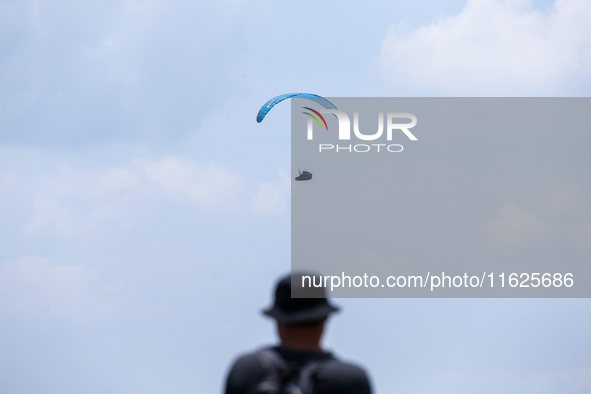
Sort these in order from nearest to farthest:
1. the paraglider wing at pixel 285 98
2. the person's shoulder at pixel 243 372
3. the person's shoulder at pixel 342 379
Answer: the person's shoulder at pixel 342 379
the person's shoulder at pixel 243 372
the paraglider wing at pixel 285 98

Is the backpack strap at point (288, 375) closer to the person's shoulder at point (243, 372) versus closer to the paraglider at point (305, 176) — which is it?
the person's shoulder at point (243, 372)

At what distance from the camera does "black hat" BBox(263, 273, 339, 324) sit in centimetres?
420

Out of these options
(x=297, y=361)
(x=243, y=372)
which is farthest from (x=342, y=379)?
(x=243, y=372)

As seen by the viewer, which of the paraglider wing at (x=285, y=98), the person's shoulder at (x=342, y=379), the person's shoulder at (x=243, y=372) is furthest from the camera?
the paraglider wing at (x=285, y=98)

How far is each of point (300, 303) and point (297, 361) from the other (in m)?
0.42

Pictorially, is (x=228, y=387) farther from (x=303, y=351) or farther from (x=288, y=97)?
(x=288, y=97)

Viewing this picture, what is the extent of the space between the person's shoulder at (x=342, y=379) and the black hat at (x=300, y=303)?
1.28 ft

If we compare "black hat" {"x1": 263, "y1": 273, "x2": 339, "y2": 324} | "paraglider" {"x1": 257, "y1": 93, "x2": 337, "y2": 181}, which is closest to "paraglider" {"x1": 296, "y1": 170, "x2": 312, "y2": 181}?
"paraglider" {"x1": 257, "y1": 93, "x2": 337, "y2": 181}

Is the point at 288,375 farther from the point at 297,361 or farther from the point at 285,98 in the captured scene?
the point at 285,98

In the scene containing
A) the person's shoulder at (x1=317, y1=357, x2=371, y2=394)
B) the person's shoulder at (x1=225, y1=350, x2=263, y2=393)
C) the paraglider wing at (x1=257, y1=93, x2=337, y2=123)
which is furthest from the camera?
the paraglider wing at (x1=257, y1=93, x2=337, y2=123)

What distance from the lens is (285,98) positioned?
40.1 m

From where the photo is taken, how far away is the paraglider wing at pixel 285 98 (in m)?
39.2

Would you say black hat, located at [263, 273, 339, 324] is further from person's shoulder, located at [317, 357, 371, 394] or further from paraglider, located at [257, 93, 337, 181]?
paraglider, located at [257, 93, 337, 181]

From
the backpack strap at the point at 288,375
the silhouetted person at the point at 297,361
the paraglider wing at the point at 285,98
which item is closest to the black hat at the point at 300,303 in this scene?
the silhouetted person at the point at 297,361
